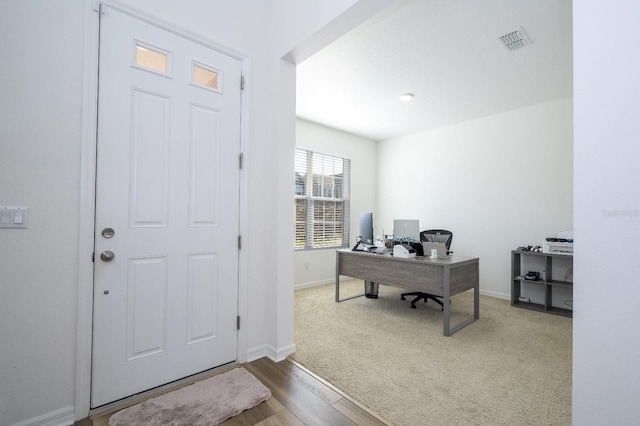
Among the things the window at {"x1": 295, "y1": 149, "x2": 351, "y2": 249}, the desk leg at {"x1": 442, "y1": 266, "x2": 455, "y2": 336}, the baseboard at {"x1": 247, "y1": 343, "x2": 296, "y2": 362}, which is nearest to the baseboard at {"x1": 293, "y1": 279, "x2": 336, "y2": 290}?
the window at {"x1": 295, "y1": 149, "x2": 351, "y2": 249}

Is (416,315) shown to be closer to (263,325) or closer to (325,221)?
(263,325)

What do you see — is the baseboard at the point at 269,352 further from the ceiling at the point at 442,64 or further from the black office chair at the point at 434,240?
the ceiling at the point at 442,64

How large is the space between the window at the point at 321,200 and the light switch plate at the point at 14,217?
12.1ft

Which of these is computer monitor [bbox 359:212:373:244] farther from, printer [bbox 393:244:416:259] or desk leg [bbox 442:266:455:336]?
desk leg [bbox 442:266:455:336]

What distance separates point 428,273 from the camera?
326cm

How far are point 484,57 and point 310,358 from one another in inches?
134

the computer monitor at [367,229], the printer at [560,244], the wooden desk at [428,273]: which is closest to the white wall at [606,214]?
the wooden desk at [428,273]

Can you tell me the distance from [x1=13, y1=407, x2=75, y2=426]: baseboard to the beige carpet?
4.81 ft

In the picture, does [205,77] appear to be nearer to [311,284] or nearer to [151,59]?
[151,59]

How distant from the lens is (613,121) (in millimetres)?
1037

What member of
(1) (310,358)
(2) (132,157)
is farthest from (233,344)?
(2) (132,157)

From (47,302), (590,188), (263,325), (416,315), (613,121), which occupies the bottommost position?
(416,315)

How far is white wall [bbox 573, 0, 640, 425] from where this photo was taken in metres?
1.00

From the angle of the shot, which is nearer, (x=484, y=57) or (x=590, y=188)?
(x=590, y=188)
